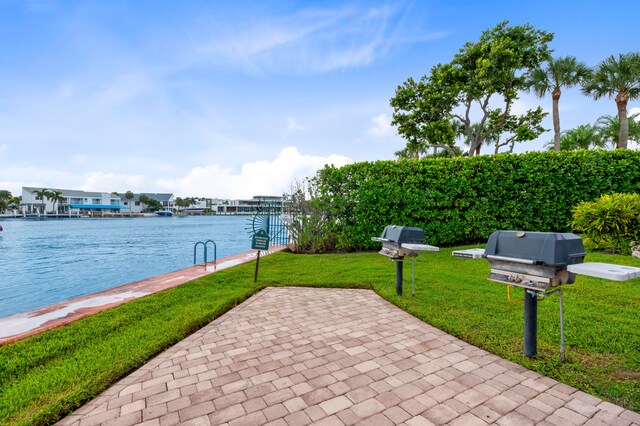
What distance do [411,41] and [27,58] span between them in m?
12.2

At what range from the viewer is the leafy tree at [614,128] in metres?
24.3

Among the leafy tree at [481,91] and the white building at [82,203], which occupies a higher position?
the leafy tree at [481,91]

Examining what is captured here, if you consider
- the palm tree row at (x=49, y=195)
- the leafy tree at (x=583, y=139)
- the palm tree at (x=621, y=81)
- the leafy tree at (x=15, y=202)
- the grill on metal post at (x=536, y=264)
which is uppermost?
the palm tree at (x=621, y=81)

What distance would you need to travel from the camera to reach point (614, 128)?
24688mm

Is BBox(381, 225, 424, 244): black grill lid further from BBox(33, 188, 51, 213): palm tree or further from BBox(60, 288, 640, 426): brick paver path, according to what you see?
BBox(33, 188, 51, 213): palm tree

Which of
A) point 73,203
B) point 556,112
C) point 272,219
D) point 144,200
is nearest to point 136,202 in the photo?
point 144,200

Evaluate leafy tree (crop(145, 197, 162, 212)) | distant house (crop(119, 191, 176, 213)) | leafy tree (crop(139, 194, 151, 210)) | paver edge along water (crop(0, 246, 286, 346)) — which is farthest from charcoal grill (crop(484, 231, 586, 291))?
distant house (crop(119, 191, 176, 213))

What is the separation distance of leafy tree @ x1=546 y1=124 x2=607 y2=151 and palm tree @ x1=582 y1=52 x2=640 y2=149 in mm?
7144

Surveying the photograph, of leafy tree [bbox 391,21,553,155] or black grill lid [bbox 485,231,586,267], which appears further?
leafy tree [bbox 391,21,553,155]

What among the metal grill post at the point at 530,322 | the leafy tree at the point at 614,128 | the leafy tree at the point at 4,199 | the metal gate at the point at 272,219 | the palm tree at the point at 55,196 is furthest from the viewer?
the palm tree at the point at 55,196

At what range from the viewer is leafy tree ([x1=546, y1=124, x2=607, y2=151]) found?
25562 mm

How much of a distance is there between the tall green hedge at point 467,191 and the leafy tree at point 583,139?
2039 cm

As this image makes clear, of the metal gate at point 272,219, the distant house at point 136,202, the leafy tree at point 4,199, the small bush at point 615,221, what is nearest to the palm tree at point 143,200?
the distant house at point 136,202

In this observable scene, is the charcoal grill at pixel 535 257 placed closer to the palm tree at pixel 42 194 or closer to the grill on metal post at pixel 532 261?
the grill on metal post at pixel 532 261
